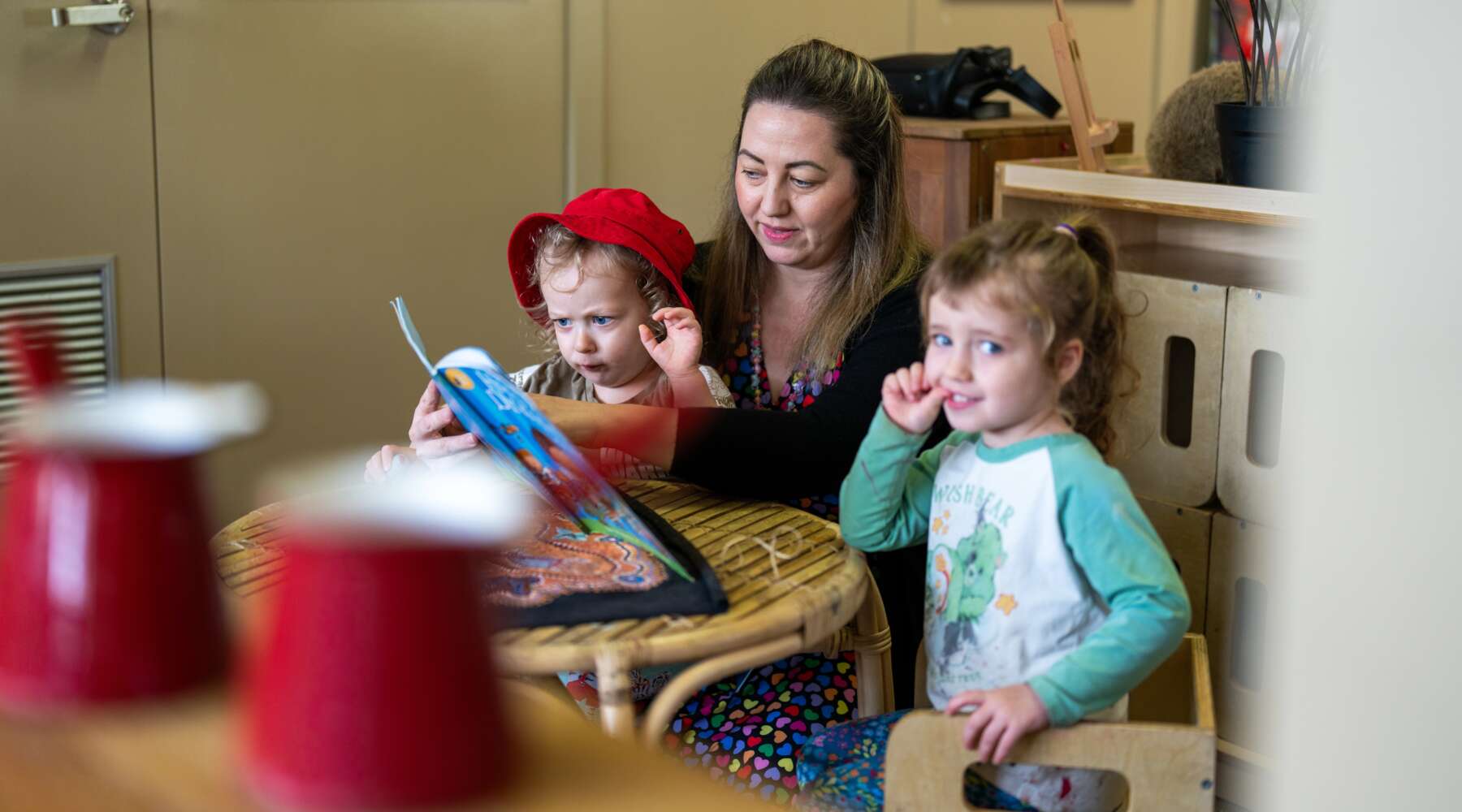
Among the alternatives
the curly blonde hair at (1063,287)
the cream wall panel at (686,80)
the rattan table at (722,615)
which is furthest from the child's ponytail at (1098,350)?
the cream wall panel at (686,80)

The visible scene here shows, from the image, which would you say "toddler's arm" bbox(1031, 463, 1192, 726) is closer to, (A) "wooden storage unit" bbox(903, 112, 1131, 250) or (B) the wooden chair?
(B) the wooden chair

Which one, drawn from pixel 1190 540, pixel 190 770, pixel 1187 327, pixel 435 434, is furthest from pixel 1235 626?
pixel 190 770

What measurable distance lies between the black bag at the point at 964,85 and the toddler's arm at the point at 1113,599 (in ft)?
5.36

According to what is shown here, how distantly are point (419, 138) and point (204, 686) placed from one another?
8.30 feet

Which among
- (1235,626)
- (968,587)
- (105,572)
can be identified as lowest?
(1235,626)

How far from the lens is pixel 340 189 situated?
9.82ft

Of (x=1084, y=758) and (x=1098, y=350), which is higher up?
(x=1098, y=350)

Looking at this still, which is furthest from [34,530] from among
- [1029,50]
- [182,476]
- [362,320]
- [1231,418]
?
[1029,50]

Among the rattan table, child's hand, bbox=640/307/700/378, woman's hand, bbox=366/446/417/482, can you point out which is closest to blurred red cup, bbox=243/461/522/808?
the rattan table

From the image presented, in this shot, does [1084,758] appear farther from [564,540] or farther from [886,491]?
[564,540]

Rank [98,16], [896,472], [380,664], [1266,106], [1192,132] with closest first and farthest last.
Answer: [380,664] → [896,472] → [1266,106] → [1192,132] → [98,16]

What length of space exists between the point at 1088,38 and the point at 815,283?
2809 millimetres

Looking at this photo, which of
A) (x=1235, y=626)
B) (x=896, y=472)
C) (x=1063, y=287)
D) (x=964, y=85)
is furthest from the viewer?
(x=964, y=85)

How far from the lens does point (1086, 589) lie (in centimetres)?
136
